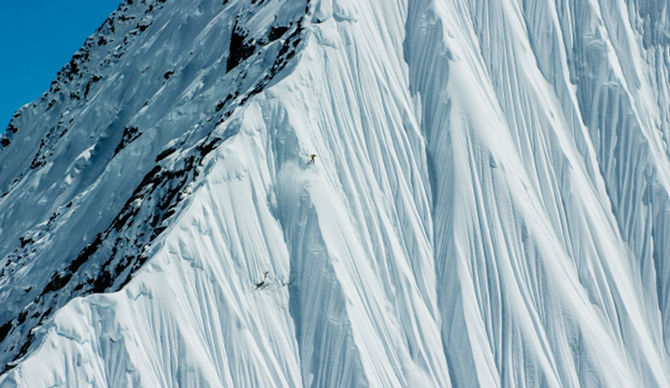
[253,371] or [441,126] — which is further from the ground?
[441,126]

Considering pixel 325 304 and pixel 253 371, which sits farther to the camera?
pixel 325 304

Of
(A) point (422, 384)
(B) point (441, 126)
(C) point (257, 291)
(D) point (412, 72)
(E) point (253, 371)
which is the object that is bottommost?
(A) point (422, 384)

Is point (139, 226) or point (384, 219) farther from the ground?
point (139, 226)

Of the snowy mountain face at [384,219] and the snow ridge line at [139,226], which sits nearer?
the snowy mountain face at [384,219]

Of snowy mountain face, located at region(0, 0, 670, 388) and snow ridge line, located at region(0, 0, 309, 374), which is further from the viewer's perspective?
snow ridge line, located at region(0, 0, 309, 374)

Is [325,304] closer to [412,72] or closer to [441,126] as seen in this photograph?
[441,126]

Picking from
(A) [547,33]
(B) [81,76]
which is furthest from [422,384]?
(B) [81,76]

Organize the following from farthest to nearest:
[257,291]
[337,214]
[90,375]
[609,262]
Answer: [609,262] → [337,214] → [257,291] → [90,375]

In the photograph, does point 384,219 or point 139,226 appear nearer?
point 384,219
